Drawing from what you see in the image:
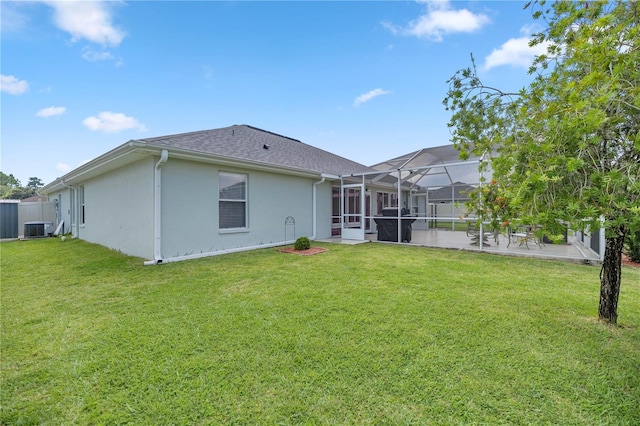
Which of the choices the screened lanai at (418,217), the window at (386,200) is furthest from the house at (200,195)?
the window at (386,200)

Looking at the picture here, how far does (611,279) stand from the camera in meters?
3.38

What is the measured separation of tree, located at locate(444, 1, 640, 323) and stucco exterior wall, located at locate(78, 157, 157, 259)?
24.7ft

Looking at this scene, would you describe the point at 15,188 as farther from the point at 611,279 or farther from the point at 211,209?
the point at 611,279

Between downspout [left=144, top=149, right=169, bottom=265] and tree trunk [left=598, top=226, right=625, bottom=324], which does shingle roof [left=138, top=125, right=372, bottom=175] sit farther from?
tree trunk [left=598, top=226, right=625, bottom=324]

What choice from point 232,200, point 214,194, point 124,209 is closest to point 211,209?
point 214,194

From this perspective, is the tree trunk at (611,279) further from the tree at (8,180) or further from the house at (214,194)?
the tree at (8,180)

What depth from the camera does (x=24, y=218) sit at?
592 inches

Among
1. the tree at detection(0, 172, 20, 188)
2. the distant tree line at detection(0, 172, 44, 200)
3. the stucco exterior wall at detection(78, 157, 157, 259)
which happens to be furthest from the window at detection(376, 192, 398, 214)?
the tree at detection(0, 172, 20, 188)

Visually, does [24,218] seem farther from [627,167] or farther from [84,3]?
[627,167]

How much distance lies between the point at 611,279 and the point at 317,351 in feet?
12.2

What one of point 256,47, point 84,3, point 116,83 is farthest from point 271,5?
point 116,83

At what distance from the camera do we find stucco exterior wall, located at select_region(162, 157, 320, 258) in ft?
24.0

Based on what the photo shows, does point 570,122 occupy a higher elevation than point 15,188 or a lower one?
lower

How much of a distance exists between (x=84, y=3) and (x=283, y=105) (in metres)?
9.06
